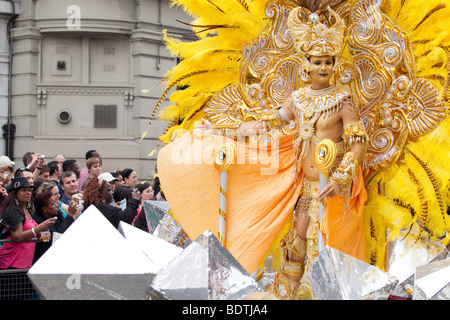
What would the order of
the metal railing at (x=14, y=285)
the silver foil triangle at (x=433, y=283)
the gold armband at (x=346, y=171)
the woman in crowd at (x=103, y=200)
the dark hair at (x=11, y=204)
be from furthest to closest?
the woman in crowd at (x=103, y=200)
the dark hair at (x=11, y=204)
the gold armband at (x=346, y=171)
the metal railing at (x=14, y=285)
the silver foil triangle at (x=433, y=283)

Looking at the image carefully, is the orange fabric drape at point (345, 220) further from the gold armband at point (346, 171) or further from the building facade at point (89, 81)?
the building facade at point (89, 81)

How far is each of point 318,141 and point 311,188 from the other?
0.35 metres

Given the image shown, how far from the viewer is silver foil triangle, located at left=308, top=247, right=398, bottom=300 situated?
2.20 m

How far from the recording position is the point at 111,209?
582 cm

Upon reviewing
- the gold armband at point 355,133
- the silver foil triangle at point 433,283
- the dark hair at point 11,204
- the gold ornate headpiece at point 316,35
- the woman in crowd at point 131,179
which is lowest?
the silver foil triangle at point 433,283

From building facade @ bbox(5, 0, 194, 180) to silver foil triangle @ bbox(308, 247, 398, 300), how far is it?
1040cm

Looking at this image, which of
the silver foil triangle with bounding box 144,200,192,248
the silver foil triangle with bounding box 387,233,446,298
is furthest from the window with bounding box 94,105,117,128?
the silver foil triangle with bounding box 387,233,446,298

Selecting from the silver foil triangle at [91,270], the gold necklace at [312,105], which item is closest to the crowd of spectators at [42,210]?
the gold necklace at [312,105]

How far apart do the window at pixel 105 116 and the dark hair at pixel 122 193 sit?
5267 millimetres

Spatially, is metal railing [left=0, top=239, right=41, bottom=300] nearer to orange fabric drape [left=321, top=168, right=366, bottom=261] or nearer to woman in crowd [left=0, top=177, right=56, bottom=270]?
woman in crowd [left=0, top=177, right=56, bottom=270]

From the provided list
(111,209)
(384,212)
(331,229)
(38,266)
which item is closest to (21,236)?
(111,209)

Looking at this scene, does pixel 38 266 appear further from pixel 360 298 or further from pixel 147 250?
pixel 360 298

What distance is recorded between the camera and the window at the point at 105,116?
496 inches

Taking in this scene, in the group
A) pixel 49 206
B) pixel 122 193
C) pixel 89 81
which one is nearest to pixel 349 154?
pixel 49 206
